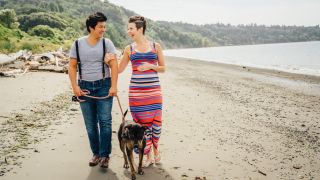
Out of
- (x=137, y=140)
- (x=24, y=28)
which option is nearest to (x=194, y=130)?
(x=137, y=140)

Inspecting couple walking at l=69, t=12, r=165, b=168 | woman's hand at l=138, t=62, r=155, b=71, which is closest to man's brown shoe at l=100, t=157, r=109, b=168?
couple walking at l=69, t=12, r=165, b=168

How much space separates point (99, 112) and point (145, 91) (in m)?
0.74

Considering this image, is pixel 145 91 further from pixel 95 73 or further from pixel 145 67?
pixel 95 73

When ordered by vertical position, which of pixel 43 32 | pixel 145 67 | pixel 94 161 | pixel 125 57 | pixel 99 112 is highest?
pixel 43 32

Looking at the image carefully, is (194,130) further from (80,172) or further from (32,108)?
→ (32,108)

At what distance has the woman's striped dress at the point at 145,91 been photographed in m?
4.48

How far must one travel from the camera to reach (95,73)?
4398 millimetres

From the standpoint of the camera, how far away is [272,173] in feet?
16.6

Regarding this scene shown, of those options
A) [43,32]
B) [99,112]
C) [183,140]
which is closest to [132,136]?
[99,112]

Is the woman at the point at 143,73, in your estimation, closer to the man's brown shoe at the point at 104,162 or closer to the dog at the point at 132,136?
the dog at the point at 132,136

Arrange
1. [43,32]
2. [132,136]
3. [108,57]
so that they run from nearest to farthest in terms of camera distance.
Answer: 1. [132,136]
2. [108,57]
3. [43,32]

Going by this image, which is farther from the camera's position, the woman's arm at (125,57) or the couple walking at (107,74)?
the woman's arm at (125,57)

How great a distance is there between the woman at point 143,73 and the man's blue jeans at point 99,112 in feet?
1.22

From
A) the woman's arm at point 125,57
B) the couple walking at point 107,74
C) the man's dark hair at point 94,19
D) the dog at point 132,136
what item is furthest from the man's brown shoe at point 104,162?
the man's dark hair at point 94,19
